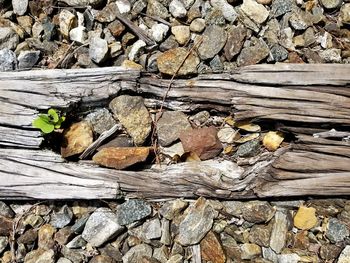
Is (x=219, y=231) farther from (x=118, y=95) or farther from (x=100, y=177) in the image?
(x=118, y=95)

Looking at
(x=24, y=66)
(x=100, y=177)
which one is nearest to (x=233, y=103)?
(x=100, y=177)

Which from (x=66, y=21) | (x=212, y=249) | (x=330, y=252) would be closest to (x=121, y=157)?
(x=212, y=249)

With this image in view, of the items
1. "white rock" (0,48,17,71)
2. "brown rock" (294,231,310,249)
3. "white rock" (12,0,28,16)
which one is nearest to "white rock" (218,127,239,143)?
"brown rock" (294,231,310,249)

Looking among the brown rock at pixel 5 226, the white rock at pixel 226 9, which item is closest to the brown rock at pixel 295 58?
the white rock at pixel 226 9

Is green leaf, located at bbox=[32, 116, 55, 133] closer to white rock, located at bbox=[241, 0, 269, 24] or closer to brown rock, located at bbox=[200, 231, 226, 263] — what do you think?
brown rock, located at bbox=[200, 231, 226, 263]

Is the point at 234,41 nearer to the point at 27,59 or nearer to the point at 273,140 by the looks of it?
the point at 273,140

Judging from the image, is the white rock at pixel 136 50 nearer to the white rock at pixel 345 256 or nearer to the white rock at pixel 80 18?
the white rock at pixel 80 18
